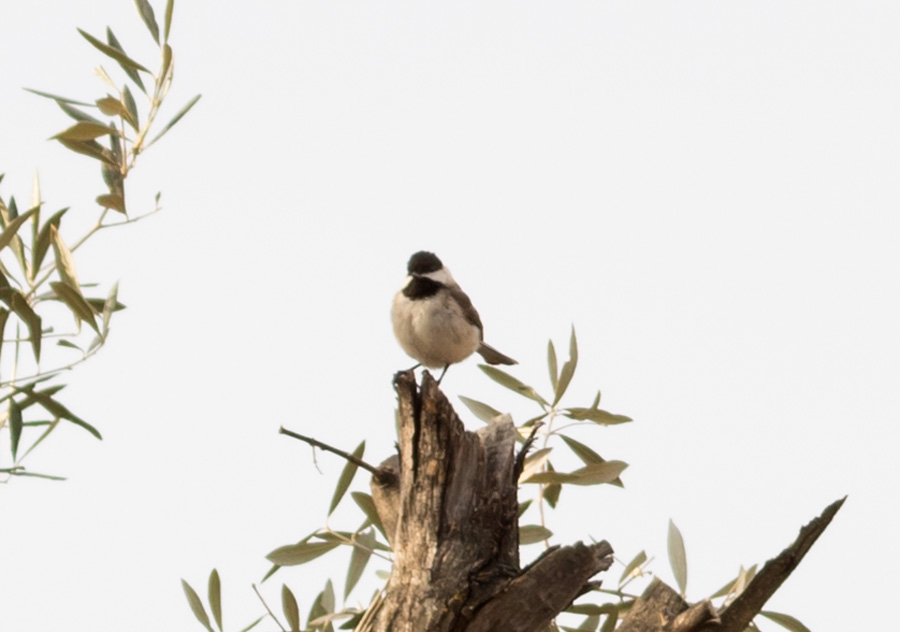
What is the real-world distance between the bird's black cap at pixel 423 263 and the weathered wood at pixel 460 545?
2.04 metres

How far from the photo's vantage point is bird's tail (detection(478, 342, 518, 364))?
5676 mm

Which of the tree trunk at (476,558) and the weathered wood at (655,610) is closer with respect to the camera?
the tree trunk at (476,558)

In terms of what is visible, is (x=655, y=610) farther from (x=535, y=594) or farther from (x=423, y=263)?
(x=423, y=263)

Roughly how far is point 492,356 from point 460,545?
279 centimetres

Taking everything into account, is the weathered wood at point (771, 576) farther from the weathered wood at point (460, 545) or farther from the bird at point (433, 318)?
the bird at point (433, 318)

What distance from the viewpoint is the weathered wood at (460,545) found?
2855 mm

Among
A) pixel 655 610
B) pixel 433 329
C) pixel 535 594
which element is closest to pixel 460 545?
pixel 535 594

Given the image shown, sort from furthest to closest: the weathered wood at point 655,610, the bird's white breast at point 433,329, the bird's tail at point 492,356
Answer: the bird's tail at point 492,356, the bird's white breast at point 433,329, the weathered wood at point 655,610

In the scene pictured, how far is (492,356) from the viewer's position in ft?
18.7

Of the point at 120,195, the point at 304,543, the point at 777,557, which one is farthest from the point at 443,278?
the point at 777,557

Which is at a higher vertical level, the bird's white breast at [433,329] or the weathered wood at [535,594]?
the bird's white breast at [433,329]

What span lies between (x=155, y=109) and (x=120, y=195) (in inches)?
9.9

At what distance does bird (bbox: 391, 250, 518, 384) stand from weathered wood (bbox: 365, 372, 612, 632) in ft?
5.71

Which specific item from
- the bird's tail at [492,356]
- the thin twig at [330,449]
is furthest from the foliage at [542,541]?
the bird's tail at [492,356]
